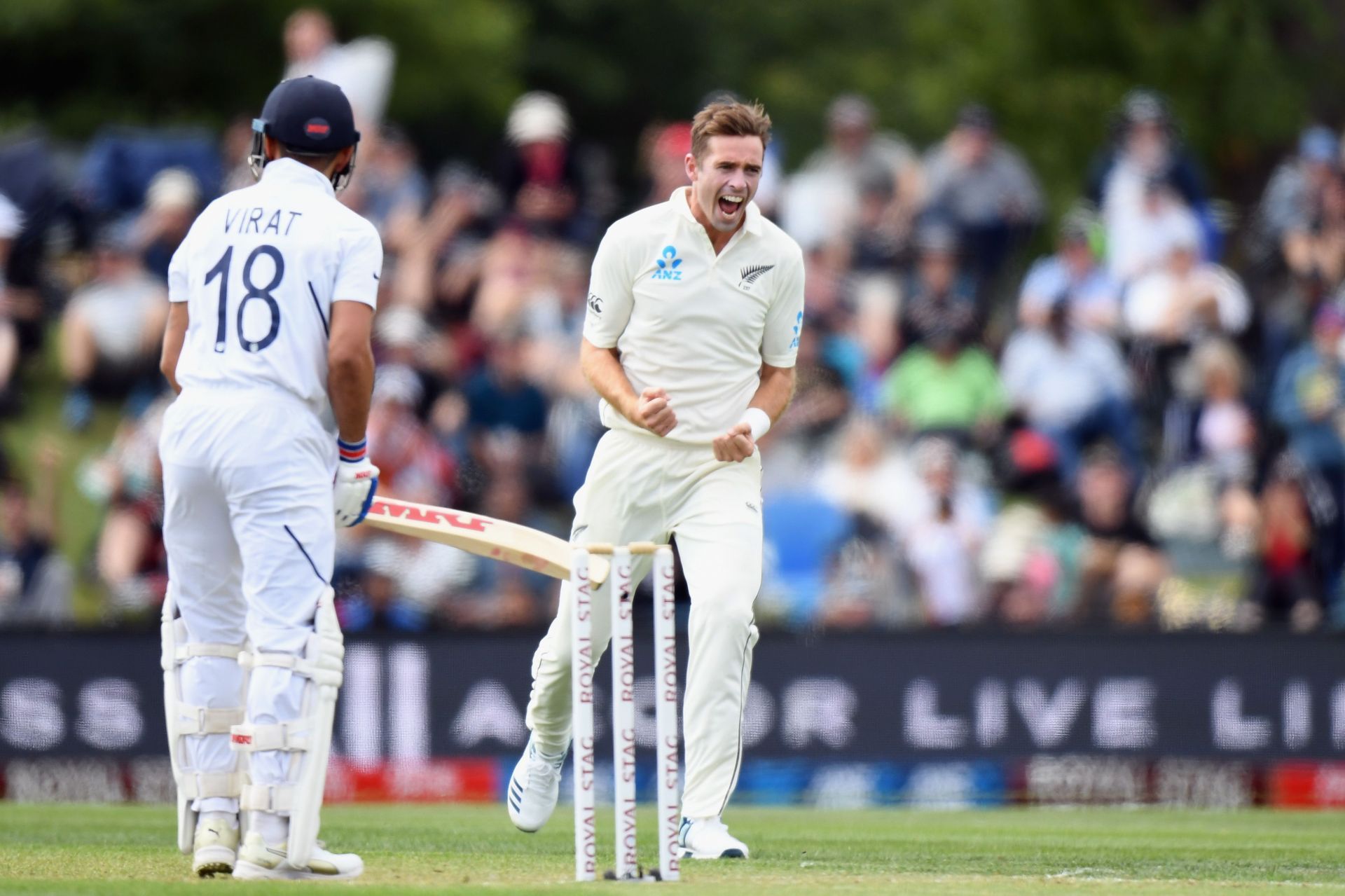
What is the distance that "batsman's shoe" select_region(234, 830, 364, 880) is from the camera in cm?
672

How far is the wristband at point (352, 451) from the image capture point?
7031 mm

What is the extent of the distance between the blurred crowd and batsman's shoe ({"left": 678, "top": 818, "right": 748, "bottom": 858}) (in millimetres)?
5671

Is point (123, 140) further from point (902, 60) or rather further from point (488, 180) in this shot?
point (902, 60)

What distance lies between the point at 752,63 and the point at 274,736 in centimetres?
3232

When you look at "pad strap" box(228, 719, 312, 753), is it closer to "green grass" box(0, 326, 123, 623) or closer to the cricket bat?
the cricket bat

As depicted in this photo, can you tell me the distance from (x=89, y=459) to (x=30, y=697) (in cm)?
330

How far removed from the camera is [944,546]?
14297 millimetres

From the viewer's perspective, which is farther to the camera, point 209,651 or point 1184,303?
point 1184,303

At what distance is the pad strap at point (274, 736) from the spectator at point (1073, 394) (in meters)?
9.38

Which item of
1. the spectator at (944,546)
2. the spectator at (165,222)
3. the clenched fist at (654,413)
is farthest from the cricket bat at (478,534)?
the spectator at (165,222)

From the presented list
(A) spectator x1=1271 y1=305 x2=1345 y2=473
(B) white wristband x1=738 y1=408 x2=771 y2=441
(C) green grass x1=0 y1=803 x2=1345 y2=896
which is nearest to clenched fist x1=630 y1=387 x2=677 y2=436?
(B) white wristband x1=738 y1=408 x2=771 y2=441

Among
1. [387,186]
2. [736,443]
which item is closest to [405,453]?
[387,186]

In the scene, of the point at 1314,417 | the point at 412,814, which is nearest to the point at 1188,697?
the point at 1314,417

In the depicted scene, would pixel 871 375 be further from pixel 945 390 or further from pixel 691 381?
pixel 691 381
